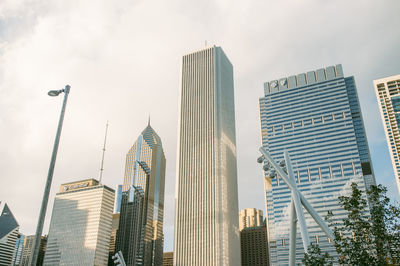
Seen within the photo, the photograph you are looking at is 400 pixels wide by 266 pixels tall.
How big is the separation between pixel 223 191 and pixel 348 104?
6907 cm

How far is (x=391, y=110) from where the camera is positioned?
630 ft

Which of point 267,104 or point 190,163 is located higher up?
point 267,104

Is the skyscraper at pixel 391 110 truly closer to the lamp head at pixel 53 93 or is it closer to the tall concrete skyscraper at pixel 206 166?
the tall concrete skyscraper at pixel 206 166

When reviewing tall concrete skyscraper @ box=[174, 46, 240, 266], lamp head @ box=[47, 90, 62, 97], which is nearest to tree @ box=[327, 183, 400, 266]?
lamp head @ box=[47, 90, 62, 97]

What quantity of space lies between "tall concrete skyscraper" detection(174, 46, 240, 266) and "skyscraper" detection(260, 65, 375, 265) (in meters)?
18.6

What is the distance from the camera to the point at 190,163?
6442 inches

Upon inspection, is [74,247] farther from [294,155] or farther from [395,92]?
[395,92]

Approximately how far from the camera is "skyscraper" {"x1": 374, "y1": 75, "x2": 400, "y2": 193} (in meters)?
187

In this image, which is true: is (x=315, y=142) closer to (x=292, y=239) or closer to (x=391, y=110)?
(x=391, y=110)

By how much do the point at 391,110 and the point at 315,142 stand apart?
51.1 m

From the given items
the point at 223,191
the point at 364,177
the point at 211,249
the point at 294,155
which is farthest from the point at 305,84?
the point at 211,249

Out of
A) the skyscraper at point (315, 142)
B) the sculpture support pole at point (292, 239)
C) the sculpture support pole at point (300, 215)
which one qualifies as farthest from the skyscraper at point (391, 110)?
the sculpture support pole at point (300, 215)

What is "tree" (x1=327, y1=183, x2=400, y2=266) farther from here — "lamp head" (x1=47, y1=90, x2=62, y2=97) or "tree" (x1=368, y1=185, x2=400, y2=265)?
"lamp head" (x1=47, y1=90, x2=62, y2=97)

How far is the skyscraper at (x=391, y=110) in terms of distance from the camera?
186875mm
